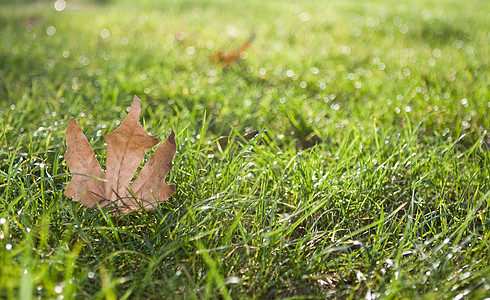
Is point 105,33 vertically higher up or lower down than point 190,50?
higher up

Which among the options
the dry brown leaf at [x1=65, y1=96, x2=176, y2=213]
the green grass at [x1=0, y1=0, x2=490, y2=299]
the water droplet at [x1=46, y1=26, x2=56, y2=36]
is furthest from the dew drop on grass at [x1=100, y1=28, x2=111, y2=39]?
the dry brown leaf at [x1=65, y1=96, x2=176, y2=213]

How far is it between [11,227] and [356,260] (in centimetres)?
98

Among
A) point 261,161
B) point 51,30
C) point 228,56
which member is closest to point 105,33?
point 51,30

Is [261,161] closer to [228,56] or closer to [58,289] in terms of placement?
[58,289]

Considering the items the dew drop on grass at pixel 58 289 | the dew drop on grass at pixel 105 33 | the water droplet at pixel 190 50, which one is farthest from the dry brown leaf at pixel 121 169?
the dew drop on grass at pixel 105 33

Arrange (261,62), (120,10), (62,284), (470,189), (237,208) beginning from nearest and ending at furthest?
(62,284)
(237,208)
(470,189)
(261,62)
(120,10)

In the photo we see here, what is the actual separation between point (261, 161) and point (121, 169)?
57cm

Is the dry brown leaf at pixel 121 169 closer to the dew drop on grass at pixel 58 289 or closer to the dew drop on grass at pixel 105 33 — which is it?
the dew drop on grass at pixel 58 289

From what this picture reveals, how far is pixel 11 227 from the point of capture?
1.20 metres

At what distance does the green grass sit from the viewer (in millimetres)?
1144

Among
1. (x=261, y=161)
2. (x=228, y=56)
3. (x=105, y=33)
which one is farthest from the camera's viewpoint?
(x=105, y=33)

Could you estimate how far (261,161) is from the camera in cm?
166

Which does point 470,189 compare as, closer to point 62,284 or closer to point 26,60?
point 62,284

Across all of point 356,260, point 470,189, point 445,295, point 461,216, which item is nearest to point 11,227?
point 356,260
